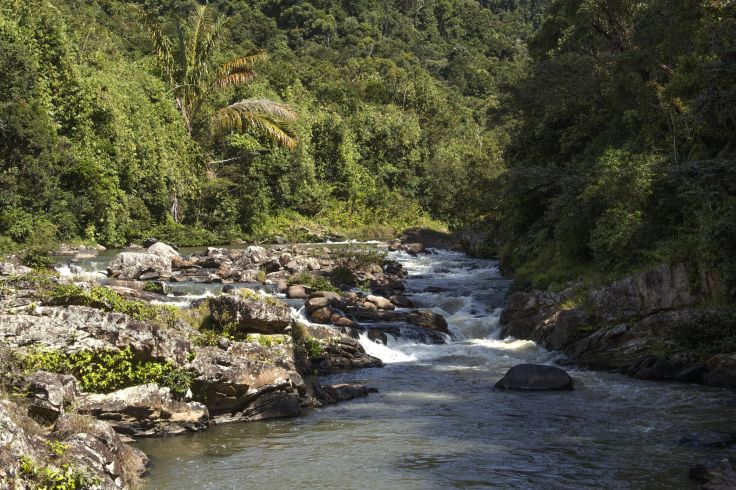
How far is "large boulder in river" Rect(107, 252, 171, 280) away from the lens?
25.8 m

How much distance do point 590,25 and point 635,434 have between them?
73.2 ft

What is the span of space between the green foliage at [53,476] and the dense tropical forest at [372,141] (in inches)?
492

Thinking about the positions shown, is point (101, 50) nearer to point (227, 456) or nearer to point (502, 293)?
point (502, 293)

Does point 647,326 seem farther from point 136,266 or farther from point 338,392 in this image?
point 136,266

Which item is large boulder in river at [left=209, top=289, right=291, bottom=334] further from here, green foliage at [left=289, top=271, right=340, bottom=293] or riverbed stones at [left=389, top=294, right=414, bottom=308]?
riverbed stones at [left=389, top=294, right=414, bottom=308]

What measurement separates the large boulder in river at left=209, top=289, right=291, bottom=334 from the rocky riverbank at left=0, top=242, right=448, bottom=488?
0.03m

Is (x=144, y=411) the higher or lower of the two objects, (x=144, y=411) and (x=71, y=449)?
the lower

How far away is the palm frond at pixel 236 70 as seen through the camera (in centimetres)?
4497

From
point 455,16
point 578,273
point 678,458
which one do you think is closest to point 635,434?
point 678,458

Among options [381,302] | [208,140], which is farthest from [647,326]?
[208,140]

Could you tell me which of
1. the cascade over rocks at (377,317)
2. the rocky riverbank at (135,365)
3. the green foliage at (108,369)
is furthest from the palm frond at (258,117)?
the green foliage at (108,369)

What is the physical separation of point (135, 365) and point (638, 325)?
12255 millimetres

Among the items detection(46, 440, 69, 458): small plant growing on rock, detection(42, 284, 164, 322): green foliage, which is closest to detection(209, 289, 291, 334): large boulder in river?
detection(42, 284, 164, 322): green foliage

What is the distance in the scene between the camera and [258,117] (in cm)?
4466
